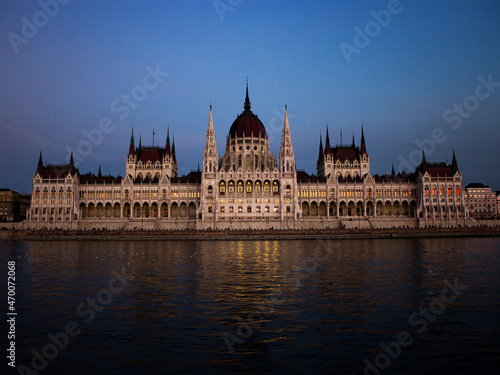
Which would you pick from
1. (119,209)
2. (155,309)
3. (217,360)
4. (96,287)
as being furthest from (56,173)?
(217,360)

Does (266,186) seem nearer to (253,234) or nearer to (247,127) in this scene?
(247,127)

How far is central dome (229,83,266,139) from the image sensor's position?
123 meters

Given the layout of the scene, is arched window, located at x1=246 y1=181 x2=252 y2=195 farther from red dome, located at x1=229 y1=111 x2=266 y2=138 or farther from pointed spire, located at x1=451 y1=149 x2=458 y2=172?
pointed spire, located at x1=451 y1=149 x2=458 y2=172

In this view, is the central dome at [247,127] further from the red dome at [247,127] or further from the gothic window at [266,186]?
the gothic window at [266,186]

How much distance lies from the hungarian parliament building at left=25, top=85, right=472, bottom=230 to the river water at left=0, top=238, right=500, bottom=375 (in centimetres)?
7384

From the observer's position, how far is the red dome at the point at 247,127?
403 ft

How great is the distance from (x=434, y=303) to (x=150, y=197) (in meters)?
99.3

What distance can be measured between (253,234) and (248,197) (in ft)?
74.4

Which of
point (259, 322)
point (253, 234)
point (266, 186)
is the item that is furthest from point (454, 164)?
point (259, 322)

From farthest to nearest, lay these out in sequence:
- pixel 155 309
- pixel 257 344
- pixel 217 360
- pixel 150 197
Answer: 1. pixel 150 197
2. pixel 155 309
3. pixel 257 344
4. pixel 217 360

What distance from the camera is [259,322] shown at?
18047 mm

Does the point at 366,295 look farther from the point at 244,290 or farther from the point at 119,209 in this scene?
the point at 119,209

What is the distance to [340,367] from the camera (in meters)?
13.2

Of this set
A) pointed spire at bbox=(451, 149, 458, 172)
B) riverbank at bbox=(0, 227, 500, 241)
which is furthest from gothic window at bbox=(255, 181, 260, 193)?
pointed spire at bbox=(451, 149, 458, 172)
